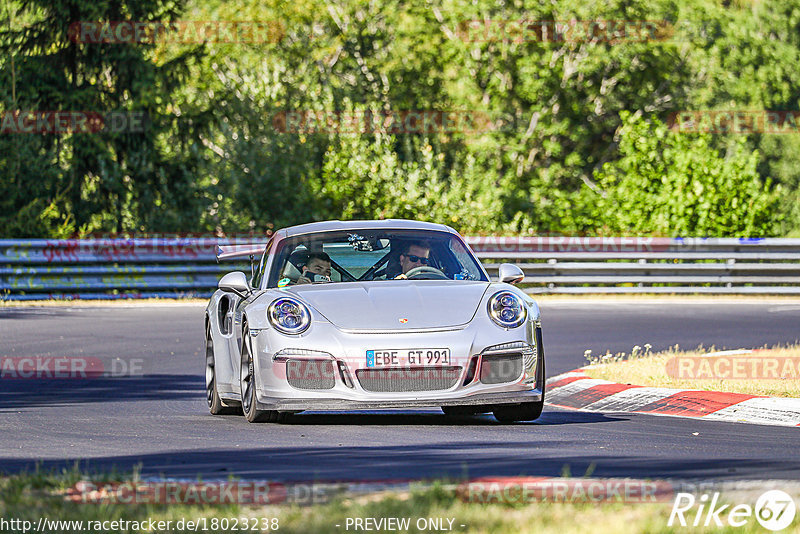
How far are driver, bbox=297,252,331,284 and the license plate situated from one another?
1274 mm

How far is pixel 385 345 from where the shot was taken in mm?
9195

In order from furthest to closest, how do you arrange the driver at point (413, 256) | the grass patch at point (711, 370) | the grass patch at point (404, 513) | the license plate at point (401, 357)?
the grass patch at point (711, 370), the driver at point (413, 256), the license plate at point (401, 357), the grass patch at point (404, 513)

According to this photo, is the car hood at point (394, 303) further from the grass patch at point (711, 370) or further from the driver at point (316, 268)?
the grass patch at point (711, 370)

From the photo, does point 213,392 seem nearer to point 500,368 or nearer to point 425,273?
point 425,273

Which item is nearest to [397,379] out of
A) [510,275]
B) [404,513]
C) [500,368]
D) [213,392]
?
[500,368]

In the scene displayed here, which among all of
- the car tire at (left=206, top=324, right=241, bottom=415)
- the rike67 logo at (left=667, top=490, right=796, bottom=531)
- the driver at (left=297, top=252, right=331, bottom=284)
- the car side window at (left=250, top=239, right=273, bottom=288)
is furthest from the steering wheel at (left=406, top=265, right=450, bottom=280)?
the rike67 logo at (left=667, top=490, right=796, bottom=531)

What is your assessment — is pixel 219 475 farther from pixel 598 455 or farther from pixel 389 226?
pixel 389 226

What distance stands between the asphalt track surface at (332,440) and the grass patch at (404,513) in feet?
3.39

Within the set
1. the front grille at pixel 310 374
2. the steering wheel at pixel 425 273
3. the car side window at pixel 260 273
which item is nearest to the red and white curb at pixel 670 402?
the steering wheel at pixel 425 273

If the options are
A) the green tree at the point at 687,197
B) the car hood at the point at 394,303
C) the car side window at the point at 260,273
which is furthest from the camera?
the green tree at the point at 687,197

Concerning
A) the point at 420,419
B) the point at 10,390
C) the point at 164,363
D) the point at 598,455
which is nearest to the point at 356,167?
the point at 164,363

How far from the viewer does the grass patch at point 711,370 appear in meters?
11.5

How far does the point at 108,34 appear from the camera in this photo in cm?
3234

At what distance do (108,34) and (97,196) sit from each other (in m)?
3.56
